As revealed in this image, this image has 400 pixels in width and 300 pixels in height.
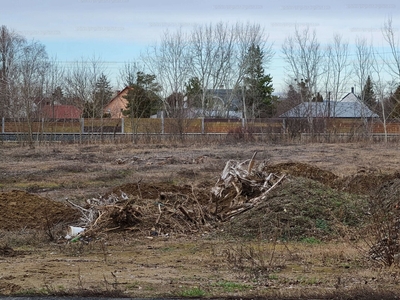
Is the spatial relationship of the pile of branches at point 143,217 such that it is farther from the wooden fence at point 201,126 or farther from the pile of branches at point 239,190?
the wooden fence at point 201,126

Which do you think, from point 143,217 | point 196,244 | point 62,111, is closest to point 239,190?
point 143,217

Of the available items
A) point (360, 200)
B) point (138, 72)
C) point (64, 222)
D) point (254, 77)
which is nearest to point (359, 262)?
point (360, 200)

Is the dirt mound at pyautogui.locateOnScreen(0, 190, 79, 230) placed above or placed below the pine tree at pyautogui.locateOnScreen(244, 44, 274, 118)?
below

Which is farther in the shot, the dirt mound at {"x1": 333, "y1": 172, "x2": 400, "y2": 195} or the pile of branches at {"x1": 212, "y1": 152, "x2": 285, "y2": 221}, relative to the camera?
the dirt mound at {"x1": 333, "y1": 172, "x2": 400, "y2": 195}

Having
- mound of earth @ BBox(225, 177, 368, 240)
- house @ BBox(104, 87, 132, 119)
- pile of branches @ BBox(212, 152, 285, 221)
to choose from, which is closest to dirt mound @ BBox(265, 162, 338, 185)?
pile of branches @ BBox(212, 152, 285, 221)

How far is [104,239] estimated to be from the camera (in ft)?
38.6

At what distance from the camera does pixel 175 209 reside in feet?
42.4

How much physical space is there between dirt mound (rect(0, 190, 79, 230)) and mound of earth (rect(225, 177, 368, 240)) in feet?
13.1

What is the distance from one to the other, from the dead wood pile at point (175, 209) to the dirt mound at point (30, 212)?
800mm

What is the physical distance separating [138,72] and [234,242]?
4263 centimetres

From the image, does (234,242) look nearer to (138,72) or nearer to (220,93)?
(138,72)

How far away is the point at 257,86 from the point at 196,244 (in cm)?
5918

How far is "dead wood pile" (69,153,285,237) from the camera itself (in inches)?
490

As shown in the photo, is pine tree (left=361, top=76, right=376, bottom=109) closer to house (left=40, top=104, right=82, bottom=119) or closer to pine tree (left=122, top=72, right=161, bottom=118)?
pine tree (left=122, top=72, right=161, bottom=118)
